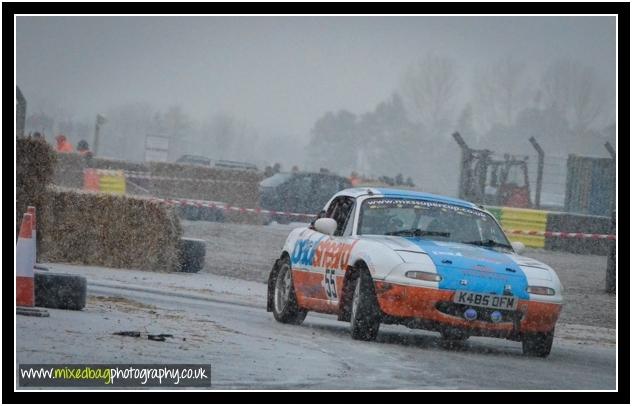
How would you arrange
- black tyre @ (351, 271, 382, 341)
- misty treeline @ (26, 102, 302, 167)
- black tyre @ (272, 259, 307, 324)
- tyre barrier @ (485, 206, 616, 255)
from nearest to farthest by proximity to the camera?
black tyre @ (351, 271, 382, 341) → black tyre @ (272, 259, 307, 324) → tyre barrier @ (485, 206, 616, 255) → misty treeline @ (26, 102, 302, 167)

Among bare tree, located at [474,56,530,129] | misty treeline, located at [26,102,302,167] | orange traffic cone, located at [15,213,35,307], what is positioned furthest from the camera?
misty treeline, located at [26,102,302,167]

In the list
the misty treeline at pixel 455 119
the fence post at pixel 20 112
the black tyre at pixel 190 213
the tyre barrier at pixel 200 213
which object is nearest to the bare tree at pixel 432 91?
the misty treeline at pixel 455 119

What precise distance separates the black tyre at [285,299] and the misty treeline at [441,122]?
347ft

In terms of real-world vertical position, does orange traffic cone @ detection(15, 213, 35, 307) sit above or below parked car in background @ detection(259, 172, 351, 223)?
below

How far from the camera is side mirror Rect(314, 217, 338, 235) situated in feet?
41.3

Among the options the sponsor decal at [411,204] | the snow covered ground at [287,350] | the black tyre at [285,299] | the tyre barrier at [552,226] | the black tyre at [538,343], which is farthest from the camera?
the tyre barrier at [552,226]

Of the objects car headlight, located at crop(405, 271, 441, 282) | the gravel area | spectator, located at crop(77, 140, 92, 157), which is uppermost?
spectator, located at crop(77, 140, 92, 157)

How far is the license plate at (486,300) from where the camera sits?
11289mm

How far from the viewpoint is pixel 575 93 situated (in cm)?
13712

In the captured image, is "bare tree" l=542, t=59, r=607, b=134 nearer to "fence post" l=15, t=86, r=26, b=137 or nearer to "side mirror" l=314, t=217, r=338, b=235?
"fence post" l=15, t=86, r=26, b=137

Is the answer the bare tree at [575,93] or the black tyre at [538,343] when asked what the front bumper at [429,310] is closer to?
the black tyre at [538,343]

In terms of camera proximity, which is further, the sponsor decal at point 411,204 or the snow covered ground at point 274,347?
the sponsor decal at point 411,204

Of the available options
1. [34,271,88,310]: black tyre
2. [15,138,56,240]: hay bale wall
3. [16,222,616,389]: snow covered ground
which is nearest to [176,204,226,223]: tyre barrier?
[16,222,616,389]: snow covered ground

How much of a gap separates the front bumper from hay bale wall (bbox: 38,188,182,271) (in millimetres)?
8545
